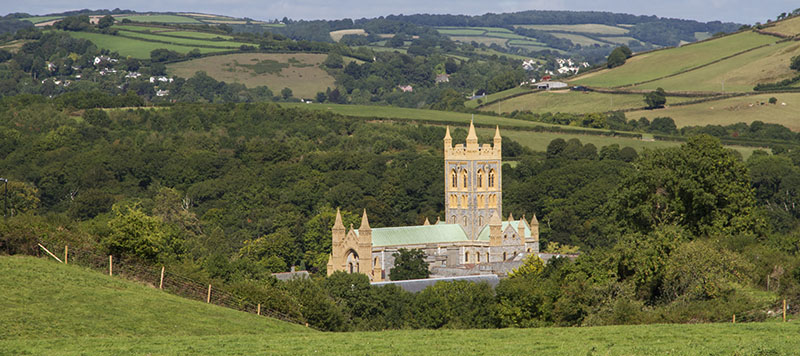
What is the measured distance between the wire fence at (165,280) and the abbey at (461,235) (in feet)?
160

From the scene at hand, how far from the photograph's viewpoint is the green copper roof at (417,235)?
409 ft

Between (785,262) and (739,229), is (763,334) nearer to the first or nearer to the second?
(785,262)

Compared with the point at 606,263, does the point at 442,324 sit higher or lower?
lower

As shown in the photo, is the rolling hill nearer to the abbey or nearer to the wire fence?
the wire fence

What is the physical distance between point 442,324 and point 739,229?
22511 mm

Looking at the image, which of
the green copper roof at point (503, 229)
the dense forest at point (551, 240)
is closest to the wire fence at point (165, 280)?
the dense forest at point (551, 240)

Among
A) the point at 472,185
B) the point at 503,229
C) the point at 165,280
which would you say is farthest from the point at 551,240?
the point at 165,280

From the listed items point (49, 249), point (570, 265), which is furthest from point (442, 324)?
point (49, 249)

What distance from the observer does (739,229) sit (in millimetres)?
95062

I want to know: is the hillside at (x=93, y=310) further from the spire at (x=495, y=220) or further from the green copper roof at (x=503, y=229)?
the green copper roof at (x=503, y=229)

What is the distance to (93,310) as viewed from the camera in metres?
58.8

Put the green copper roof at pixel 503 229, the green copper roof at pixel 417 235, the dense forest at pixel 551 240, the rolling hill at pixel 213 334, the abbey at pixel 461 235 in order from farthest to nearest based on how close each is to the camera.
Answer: the green copper roof at pixel 503 229 < the green copper roof at pixel 417 235 < the abbey at pixel 461 235 < the dense forest at pixel 551 240 < the rolling hill at pixel 213 334

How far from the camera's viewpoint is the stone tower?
433 ft

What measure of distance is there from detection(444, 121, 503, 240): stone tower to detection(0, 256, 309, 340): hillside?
66.7 meters
